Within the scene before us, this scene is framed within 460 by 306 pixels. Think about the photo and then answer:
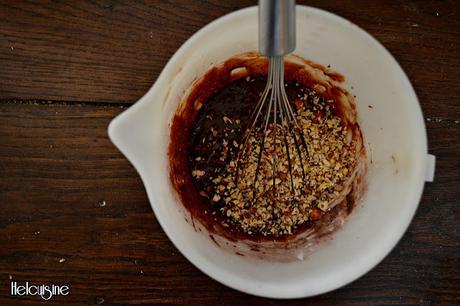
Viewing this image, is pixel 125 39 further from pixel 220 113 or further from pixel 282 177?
pixel 282 177

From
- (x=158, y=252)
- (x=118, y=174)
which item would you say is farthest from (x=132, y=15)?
(x=158, y=252)

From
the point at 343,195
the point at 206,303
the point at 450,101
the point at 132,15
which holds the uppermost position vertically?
the point at 132,15

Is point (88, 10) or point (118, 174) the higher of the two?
point (88, 10)

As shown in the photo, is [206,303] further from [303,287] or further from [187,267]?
[303,287]

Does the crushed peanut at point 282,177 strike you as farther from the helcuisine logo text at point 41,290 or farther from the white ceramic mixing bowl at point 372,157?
the helcuisine logo text at point 41,290

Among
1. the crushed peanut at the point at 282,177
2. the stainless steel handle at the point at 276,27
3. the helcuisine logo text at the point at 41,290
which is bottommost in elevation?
the helcuisine logo text at the point at 41,290

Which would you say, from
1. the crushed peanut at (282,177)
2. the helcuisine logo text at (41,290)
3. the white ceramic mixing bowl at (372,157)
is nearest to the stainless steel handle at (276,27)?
the white ceramic mixing bowl at (372,157)

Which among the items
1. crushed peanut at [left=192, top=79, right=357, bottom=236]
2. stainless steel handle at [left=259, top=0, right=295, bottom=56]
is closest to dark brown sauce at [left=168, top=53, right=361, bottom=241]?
crushed peanut at [left=192, top=79, right=357, bottom=236]

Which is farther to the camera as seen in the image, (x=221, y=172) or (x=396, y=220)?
(x=221, y=172)
